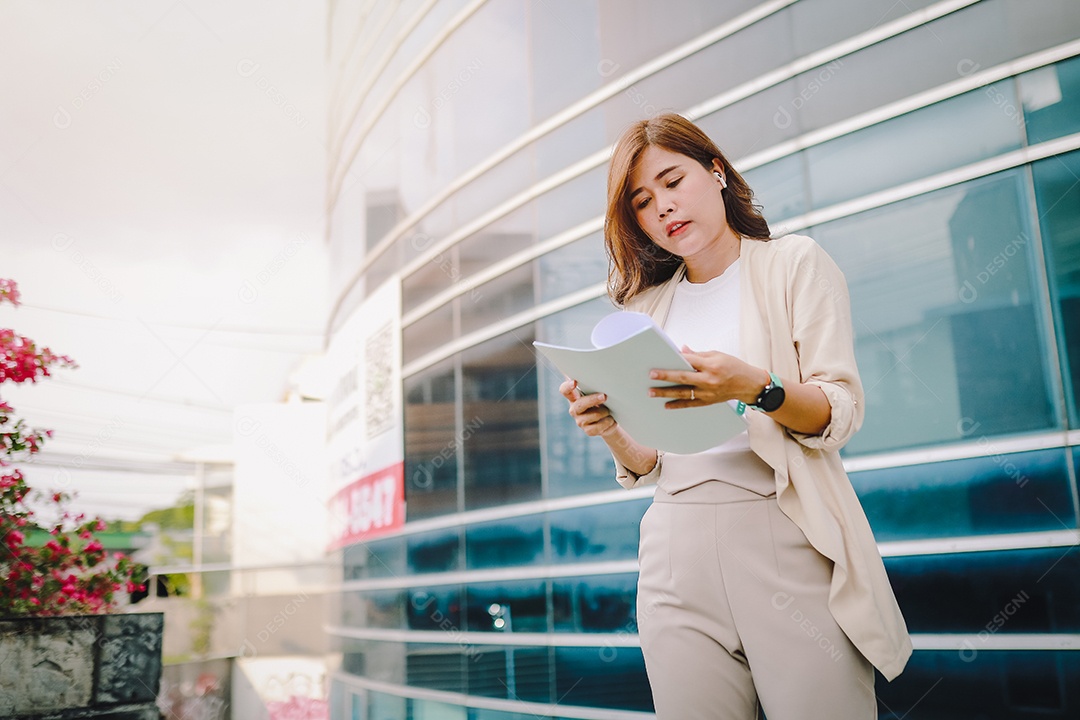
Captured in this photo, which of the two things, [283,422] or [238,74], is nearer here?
[238,74]

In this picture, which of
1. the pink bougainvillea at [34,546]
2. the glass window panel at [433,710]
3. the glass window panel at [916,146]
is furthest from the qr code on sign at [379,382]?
the glass window panel at [916,146]

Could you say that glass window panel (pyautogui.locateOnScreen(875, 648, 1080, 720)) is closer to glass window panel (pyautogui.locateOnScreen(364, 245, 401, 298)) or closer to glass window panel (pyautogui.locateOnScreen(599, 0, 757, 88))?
glass window panel (pyautogui.locateOnScreen(599, 0, 757, 88))

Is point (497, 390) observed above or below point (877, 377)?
above

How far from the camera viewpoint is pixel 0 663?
3416 millimetres

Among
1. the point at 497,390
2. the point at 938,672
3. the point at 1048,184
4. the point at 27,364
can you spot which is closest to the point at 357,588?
the point at 497,390

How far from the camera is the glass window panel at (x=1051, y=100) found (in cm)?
299

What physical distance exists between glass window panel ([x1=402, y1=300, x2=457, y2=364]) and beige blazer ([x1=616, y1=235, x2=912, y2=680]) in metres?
4.80

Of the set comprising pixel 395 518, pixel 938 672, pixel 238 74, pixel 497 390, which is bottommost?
pixel 938 672

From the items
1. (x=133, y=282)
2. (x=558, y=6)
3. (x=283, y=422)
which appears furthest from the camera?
(x=283, y=422)

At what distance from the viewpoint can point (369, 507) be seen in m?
7.30

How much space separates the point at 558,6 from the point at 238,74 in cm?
400

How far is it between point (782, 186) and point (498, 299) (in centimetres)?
232

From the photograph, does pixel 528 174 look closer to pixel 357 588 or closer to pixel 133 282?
pixel 357 588

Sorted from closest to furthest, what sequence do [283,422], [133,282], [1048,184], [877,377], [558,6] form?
[1048,184]
[877,377]
[558,6]
[133,282]
[283,422]
